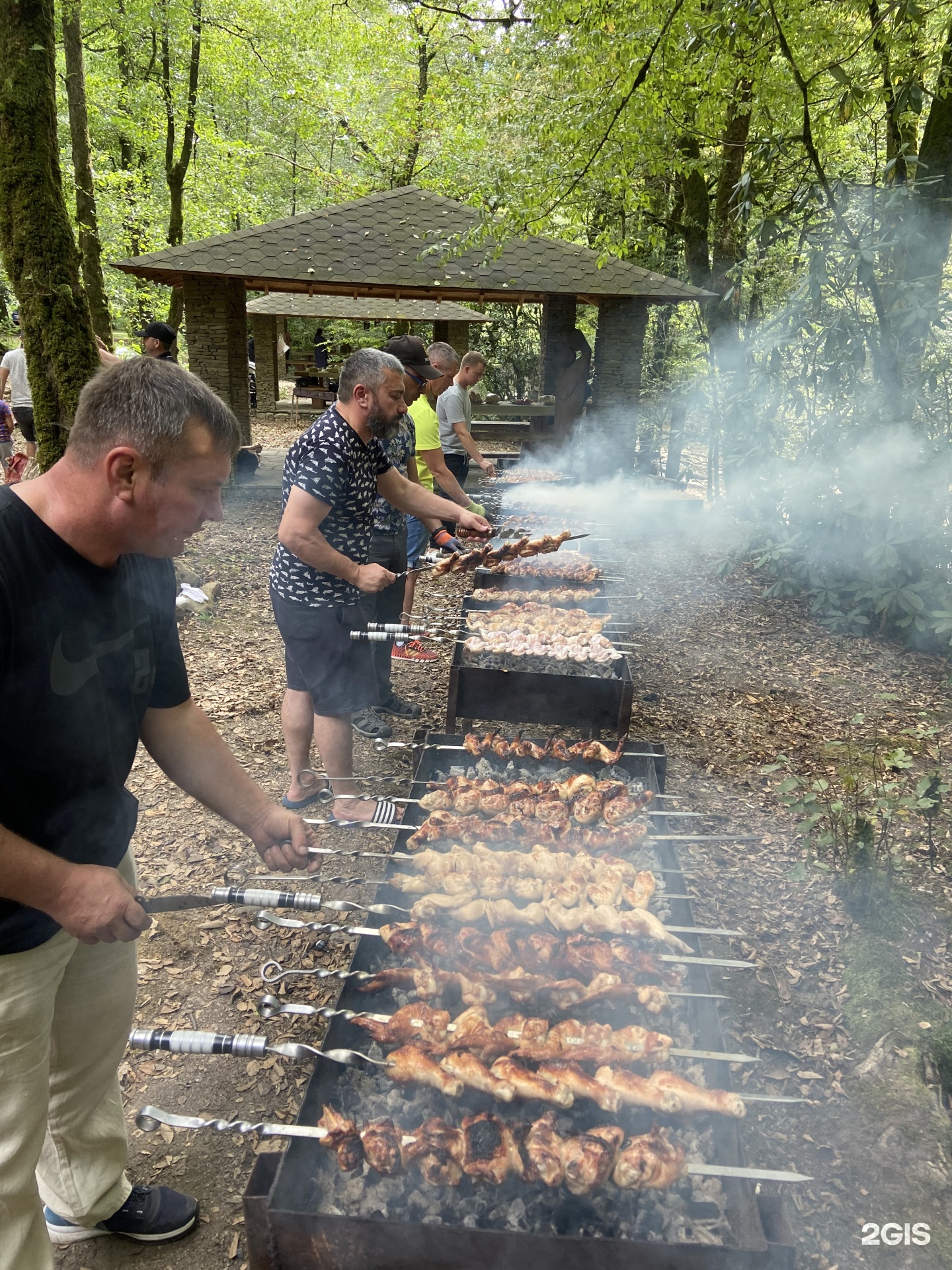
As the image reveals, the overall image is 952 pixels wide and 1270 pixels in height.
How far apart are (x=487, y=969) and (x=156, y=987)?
6.61 ft

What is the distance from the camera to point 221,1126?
76.3 inches

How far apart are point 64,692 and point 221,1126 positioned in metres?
1.16

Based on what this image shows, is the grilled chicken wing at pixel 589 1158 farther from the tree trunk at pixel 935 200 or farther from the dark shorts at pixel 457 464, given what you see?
the tree trunk at pixel 935 200

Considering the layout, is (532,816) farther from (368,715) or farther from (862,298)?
(862,298)

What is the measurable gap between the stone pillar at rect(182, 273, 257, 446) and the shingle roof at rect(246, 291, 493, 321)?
22.0 feet

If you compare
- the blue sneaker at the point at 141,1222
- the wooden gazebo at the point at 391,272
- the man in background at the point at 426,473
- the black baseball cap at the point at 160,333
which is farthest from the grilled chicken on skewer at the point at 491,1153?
the wooden gazebo at the point at 391,272

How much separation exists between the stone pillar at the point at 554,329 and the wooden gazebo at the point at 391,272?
1.38 feet

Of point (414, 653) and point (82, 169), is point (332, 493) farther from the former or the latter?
point (82, 169)

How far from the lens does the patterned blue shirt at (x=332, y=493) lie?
13.7ft

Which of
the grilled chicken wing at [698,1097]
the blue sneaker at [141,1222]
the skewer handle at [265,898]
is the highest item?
the skewer handle at [265,898]

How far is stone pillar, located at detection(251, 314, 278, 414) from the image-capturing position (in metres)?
25.6

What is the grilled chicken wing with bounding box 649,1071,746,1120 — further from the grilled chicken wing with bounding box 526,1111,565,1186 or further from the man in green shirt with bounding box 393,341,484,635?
the man in green shirt with bounding box 393,341,484,635

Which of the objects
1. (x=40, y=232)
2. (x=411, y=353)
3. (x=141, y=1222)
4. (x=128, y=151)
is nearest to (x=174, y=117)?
(x=128, y=151)

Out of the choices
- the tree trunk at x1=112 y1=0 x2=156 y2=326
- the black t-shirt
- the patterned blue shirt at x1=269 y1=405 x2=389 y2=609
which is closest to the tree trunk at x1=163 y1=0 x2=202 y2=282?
the tree trunk at x1=112 y1=0 x2=156 y2=326
